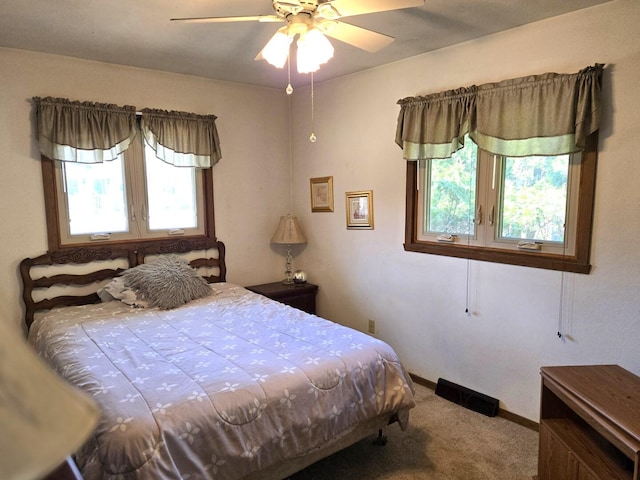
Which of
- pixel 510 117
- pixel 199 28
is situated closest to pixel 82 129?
pixel 199 28

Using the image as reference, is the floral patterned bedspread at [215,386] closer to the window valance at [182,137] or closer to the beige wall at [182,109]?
the beige wall at [182,109]

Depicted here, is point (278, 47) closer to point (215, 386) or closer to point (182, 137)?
point (215, 386)

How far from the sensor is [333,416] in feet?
6.42

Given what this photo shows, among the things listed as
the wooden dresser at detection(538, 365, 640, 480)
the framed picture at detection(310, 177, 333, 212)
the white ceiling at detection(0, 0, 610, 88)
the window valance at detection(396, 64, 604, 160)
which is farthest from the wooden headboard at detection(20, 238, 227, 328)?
the wooden dresser at detection(538, 365, 640, 480)

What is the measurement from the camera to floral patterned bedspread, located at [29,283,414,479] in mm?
1510

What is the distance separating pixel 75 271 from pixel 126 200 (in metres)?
0.69

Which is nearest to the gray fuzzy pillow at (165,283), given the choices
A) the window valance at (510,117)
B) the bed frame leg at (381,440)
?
the bed frame leg at (381,440)

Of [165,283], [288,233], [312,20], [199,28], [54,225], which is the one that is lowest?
[165,283]

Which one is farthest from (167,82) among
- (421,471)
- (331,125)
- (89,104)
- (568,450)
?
(568,450)

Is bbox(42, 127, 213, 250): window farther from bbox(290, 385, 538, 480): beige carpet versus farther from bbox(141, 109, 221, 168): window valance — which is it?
bbox(290, 385, 538, 480): beige carpet

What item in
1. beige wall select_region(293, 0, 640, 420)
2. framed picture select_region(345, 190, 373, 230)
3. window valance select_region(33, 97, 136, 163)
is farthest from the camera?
framed picture select_region(345, 190, 373, 230)

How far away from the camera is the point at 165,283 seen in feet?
10.1

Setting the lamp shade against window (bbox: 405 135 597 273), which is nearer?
window (bbox: 405 135 597 273)

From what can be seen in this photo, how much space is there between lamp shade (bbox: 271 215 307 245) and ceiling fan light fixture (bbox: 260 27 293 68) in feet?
7.13
